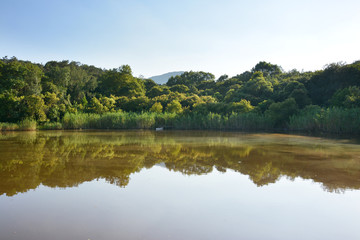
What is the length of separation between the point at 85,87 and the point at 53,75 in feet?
16.2

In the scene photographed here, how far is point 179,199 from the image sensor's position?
14.4ft

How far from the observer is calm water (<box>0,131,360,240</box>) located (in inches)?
126

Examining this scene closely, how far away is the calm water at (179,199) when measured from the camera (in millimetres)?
3193

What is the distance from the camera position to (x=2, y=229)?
10.4 feet

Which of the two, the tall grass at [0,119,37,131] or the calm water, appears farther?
the tall grass at [0,119,37,131]

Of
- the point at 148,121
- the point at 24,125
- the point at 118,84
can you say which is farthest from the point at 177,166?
the point at 118,84

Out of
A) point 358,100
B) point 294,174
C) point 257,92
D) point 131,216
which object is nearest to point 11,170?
point 131,216

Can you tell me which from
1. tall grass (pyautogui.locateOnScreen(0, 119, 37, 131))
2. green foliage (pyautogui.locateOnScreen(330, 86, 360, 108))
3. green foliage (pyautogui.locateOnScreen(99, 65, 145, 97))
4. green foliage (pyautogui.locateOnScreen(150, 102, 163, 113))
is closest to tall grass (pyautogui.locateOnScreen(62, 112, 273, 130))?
tall grass (pyautogui.locateOnScreen(0, 119, 37, 131))

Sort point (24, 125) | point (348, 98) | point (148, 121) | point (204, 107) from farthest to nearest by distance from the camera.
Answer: point (204, 107) < point (148, 121) < point (24, 125) < point (348, 98)

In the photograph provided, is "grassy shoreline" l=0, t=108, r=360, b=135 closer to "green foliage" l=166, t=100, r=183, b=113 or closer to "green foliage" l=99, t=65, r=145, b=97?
"green foliage" l=166, t=100, r=183, b=113

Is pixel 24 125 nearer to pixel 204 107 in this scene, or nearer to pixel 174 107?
pixel 174 107

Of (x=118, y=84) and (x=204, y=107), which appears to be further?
(x=118, y=84)

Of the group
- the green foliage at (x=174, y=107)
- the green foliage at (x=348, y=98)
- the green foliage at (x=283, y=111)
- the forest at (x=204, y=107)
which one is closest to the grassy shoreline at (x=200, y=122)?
the forest at (x=204, y=107)

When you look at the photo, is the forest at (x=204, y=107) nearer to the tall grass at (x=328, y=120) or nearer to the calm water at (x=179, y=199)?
the tall grass at (x=328, y=120)
